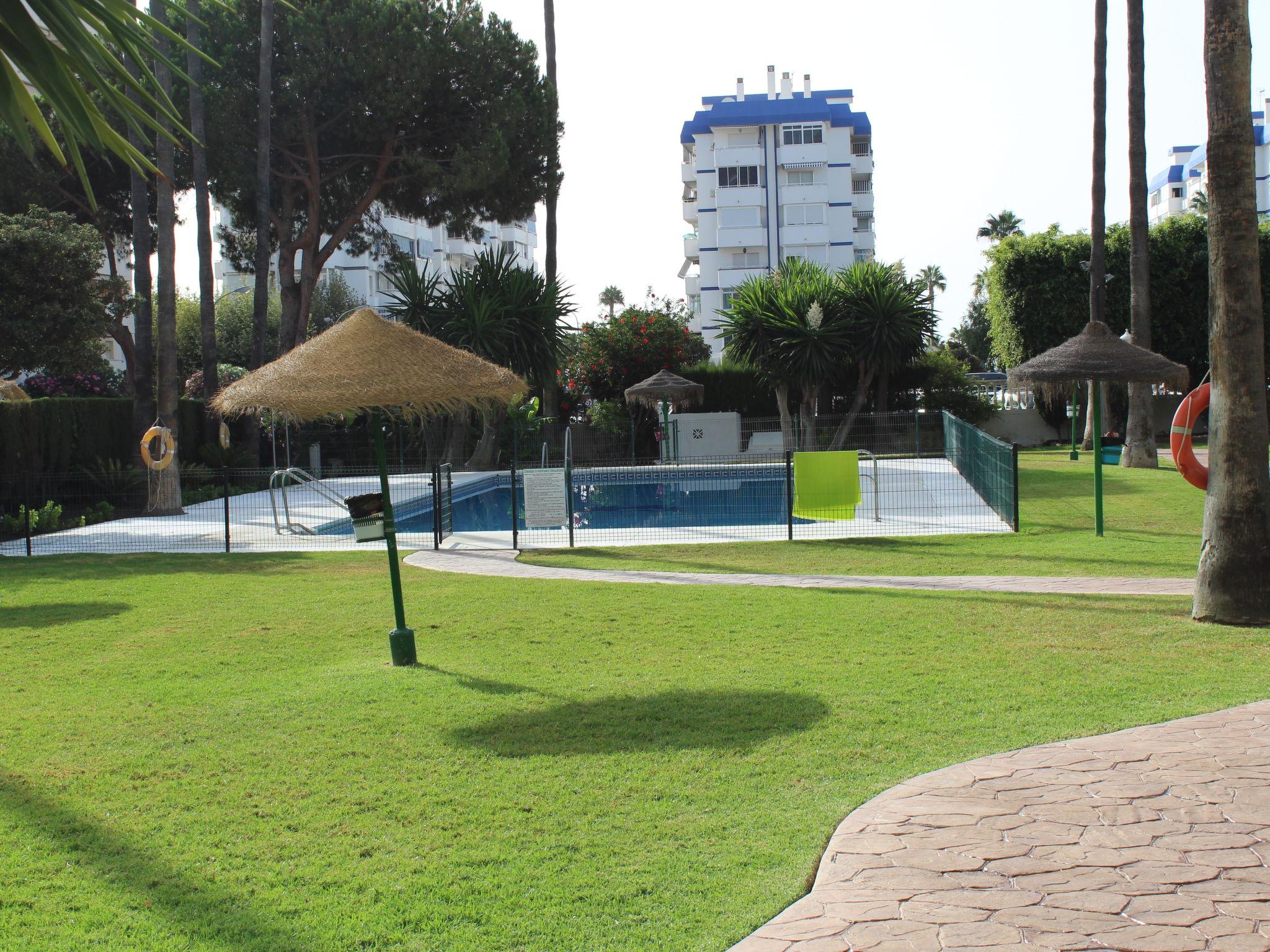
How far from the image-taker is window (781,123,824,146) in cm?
6712

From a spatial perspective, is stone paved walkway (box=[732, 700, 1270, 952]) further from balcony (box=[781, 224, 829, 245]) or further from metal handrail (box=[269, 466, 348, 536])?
balcony (box=[781, 224, 829, 245])

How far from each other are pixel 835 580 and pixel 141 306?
2047 centimetres

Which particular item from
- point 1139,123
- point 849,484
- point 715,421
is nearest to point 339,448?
point 715,421

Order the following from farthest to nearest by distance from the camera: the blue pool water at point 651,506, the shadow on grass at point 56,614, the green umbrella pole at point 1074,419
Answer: the green umbrella pole at point 1074,419
the blue pool water at point 651,506
the shadow on grass at point 56,614

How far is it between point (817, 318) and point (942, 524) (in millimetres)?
12895

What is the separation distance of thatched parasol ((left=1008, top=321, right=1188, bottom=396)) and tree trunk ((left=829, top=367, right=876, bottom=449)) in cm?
970

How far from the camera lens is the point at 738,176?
221 ft

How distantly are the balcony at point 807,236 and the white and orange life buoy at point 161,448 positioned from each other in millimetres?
52244

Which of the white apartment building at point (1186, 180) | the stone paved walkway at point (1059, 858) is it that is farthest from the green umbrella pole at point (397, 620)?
the white apartment building at point (1186, 180)

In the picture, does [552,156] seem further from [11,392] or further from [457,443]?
[11,392]

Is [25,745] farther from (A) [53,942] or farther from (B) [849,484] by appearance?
(B) [849,484]

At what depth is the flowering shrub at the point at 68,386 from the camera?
2920cm

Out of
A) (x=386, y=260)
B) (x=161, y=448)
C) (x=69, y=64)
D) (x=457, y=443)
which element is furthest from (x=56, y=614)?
(x=386, y=260)

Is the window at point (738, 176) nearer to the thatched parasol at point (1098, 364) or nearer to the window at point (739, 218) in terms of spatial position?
the window at point (739, 218)
